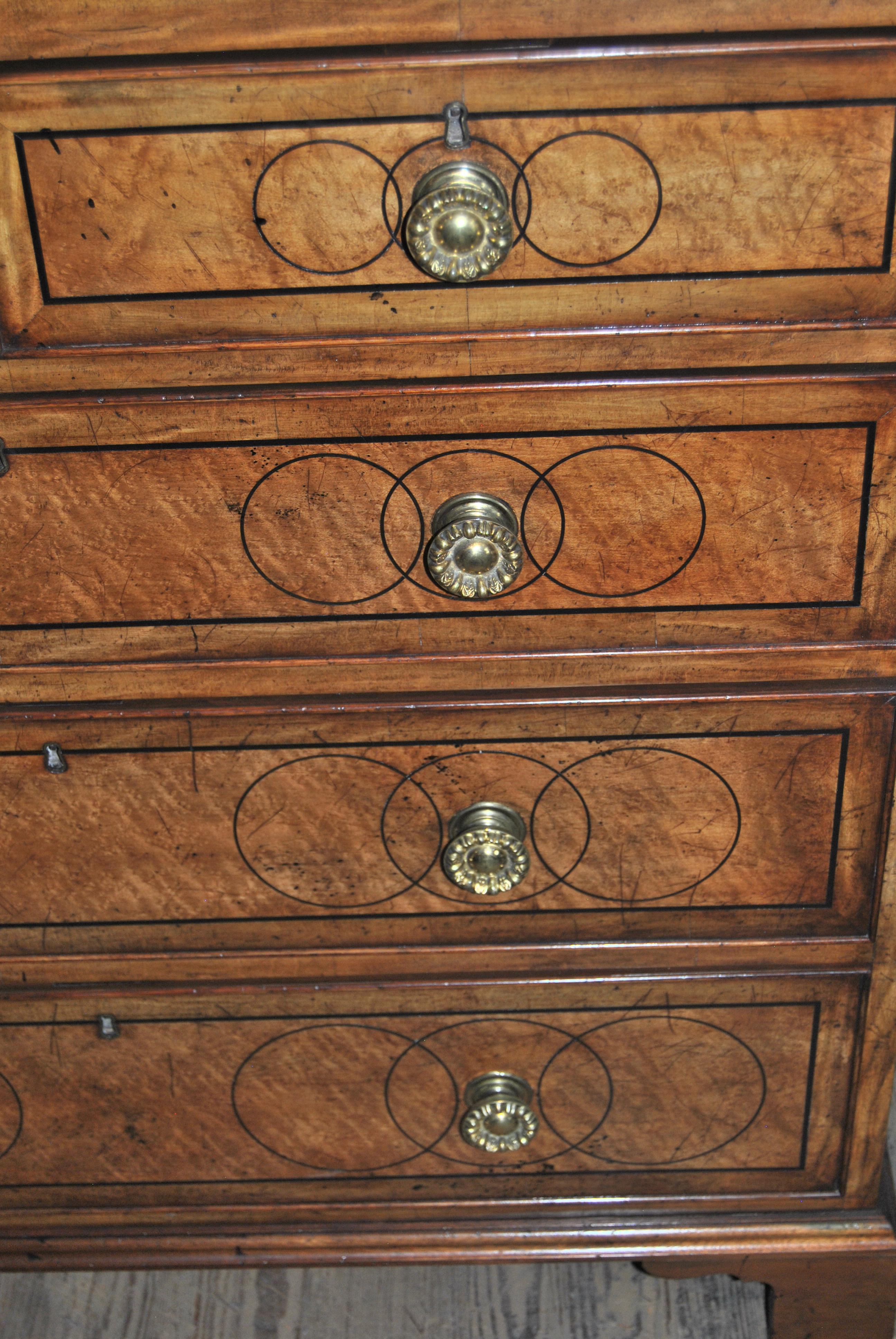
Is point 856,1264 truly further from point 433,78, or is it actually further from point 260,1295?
point 433,78

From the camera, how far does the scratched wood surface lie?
1112 millimetres

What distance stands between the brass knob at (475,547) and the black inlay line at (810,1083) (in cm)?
42

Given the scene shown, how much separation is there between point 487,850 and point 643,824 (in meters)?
0.11

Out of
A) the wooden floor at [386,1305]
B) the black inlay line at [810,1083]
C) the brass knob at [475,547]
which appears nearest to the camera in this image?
the brass knob at [475,547]

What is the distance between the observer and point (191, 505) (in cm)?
74

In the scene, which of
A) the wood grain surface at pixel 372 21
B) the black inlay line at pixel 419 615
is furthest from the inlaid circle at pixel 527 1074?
the wood grain surface at pixel 372 21

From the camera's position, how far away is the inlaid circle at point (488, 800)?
0.82 metres

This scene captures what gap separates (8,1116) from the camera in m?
0.95

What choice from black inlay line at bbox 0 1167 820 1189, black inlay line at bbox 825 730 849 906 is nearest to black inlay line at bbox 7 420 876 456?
black inlay line at bbox 825 730 849 906

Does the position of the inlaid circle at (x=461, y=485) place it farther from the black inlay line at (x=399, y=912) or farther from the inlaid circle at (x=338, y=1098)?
the inlaid circle at (x=338, y=1098)

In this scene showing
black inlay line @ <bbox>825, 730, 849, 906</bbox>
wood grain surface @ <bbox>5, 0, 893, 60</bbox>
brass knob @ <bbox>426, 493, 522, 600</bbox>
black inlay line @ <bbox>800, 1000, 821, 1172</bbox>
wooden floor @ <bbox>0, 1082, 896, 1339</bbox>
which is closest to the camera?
wood grain surface @ <bbox>5, 0, 893, 60</bbox>

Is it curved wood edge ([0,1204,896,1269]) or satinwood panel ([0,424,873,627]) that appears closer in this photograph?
satinwood panel ([0,424,873,627])

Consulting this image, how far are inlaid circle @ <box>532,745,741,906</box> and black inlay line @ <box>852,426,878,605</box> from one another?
15 centimetres

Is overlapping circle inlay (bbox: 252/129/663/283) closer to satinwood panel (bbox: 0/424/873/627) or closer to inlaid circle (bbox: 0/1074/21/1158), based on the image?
satinwood panel (bbox: 0/424/873/627)
